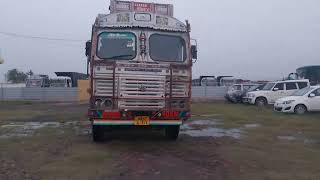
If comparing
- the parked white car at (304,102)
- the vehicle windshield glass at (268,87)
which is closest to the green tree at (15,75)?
the vehicle windshield glass at (268,87)

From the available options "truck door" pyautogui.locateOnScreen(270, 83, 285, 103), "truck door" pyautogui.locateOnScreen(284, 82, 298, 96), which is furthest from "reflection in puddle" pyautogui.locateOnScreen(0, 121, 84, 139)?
"truck door" pyautogui.locateOnScreen(284, 82, 298, 96)

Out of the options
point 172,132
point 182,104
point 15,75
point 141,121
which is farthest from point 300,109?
point 15,75

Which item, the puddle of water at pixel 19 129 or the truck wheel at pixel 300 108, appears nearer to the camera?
the puddle of water at pixel 19 129

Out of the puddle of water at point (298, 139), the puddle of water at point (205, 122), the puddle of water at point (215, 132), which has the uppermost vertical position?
the puddle of water at point (205, 122)

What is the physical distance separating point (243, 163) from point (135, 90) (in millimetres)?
3413

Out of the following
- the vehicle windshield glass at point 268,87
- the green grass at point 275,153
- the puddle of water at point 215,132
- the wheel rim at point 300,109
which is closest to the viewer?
the green grass at point 275,153

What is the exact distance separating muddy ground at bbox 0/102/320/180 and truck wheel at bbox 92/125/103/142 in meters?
0.17

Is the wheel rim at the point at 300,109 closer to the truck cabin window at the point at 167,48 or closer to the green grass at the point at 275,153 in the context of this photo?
the green grass at the point at 275,153

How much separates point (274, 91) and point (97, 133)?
1907 cm

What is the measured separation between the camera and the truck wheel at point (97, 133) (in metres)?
13.0

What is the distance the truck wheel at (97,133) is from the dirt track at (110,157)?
228mm

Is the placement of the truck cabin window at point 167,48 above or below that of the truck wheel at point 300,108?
above

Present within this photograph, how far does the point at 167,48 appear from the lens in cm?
1278

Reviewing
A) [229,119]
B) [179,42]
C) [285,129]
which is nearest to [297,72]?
[229,119]
